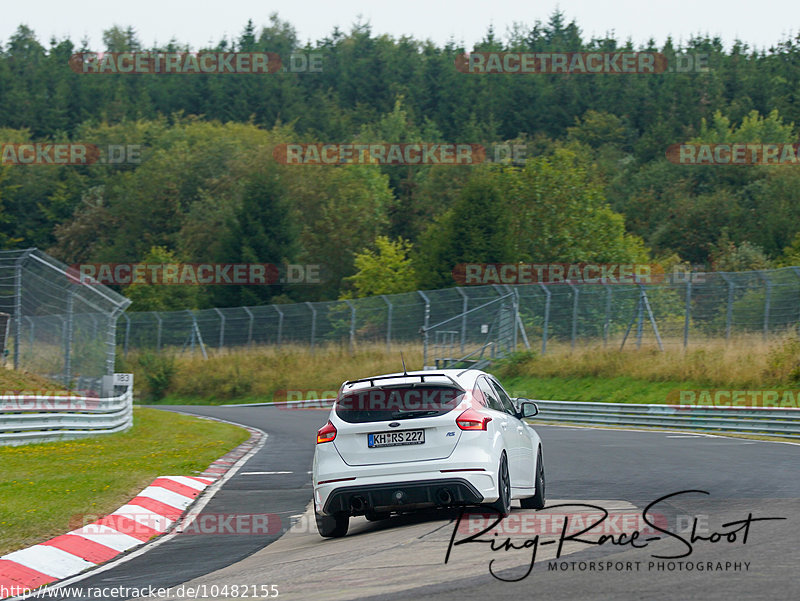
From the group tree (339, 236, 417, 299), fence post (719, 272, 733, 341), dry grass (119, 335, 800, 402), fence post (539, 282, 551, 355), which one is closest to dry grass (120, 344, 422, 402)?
dry grass (119, 335, 800, 402)

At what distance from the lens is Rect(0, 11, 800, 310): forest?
228 feet

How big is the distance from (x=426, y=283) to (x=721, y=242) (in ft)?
63.6

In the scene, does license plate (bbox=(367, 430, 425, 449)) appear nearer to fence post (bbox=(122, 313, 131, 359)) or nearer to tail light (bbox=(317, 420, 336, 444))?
tail light (bbox=(317, 420, 336, 444))

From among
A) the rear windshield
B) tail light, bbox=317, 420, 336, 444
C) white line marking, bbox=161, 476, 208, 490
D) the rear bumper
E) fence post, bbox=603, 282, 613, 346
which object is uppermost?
the rear windshield

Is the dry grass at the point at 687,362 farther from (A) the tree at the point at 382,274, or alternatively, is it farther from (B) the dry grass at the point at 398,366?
(A) the tree at the point at 382,274

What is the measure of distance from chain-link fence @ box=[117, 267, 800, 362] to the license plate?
22.4 meters

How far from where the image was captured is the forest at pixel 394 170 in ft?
228

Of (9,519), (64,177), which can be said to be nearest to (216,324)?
(9,519)

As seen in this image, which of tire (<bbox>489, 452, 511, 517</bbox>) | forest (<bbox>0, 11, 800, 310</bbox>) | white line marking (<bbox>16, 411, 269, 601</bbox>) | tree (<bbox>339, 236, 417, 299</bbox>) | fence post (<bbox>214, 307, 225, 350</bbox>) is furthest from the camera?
tree (<bbox>339, 236, 417, 299</bbox>)

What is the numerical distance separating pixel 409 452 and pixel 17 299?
1643 centimetres

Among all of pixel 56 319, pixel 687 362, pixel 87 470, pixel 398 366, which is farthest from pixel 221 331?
pixel 87 470

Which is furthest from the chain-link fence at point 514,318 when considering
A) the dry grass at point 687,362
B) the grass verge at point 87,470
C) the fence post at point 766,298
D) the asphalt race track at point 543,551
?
the asphalt race track at point 543,551

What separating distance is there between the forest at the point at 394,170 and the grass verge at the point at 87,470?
3818cm

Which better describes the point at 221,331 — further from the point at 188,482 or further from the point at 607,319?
the point at 188,482
